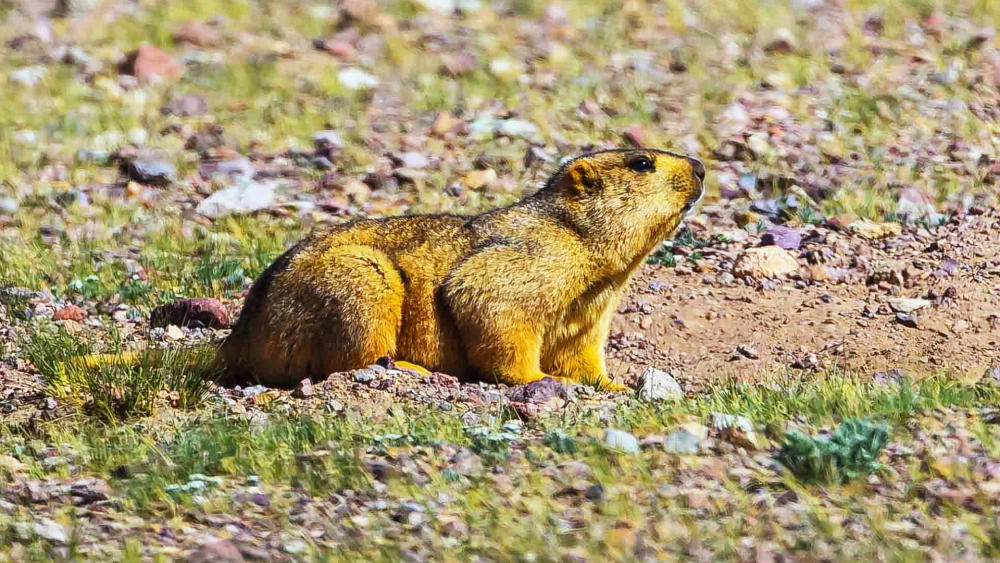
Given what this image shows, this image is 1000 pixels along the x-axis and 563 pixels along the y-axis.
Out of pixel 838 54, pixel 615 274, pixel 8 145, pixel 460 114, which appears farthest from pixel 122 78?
pixel 615 274

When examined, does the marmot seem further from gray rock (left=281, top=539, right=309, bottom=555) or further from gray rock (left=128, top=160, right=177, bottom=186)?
gray rock (left=128, top=160, right=177, bottom=186)

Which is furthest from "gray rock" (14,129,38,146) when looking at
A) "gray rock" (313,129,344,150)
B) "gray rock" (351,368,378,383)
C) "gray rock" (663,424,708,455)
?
"gray rock" (663,424,708,455)

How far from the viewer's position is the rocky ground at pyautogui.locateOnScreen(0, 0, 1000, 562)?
197 inches

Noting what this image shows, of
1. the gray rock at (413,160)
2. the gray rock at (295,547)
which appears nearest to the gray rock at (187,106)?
the gray rock at (413,160)

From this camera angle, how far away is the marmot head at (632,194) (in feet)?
22.9

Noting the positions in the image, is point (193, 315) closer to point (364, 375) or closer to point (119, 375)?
point (119, 375)

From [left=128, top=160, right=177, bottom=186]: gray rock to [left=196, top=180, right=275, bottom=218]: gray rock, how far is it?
1.48ft

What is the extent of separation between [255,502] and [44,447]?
1.16 meters

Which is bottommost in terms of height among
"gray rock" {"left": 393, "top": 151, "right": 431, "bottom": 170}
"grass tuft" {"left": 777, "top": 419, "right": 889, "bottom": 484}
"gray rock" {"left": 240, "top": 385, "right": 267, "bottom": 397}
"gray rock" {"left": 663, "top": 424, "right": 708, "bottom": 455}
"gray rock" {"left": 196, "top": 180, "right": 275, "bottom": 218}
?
"gray rock" {"left": 196, "top": 180, "right": 275, "bottom": 218}

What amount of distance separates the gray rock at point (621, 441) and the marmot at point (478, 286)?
134 cm

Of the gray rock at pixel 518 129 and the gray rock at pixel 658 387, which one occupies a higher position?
the gray rock at pixel 658 387

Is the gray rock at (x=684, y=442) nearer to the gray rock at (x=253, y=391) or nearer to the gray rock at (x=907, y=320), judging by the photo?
the gray rock at (x=253, y=391)

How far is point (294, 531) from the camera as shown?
5.01m

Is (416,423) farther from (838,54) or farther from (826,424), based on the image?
(838,54)
